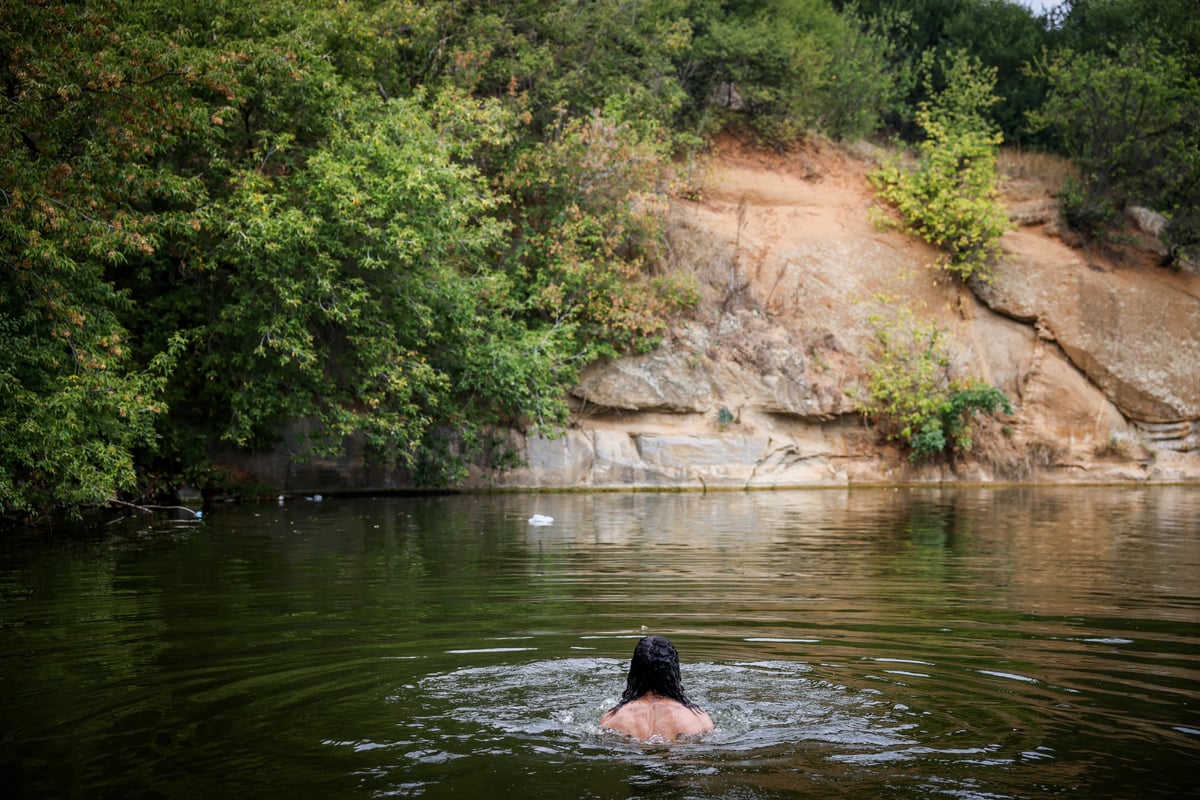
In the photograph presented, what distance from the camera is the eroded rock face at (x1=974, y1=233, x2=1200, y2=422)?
3612cm

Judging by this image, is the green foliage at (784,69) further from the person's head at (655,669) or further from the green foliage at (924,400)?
the person's head at (655,669)

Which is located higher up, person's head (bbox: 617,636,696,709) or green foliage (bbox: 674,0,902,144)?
green foliage (bbox: 674,0,902,144)

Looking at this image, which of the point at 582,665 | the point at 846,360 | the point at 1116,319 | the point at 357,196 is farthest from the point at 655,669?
the point at 1116,319

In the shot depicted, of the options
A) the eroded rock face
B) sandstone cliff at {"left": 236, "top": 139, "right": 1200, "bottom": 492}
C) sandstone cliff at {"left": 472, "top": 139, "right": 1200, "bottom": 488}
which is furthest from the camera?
the eroded rock face

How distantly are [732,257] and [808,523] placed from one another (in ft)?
57.3

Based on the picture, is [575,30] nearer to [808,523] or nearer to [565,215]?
[565,215]

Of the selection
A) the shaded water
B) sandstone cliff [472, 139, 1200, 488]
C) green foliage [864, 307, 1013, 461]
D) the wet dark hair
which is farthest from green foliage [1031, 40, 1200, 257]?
the wet dark hair

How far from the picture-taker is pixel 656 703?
6.75 metres

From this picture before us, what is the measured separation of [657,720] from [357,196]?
1729 centimetres

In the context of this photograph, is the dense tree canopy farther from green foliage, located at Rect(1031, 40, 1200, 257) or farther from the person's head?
→ the person's head

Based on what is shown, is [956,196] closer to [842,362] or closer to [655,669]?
[842,362]

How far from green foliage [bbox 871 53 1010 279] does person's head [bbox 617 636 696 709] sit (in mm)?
33222

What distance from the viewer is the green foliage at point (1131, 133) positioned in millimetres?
38562

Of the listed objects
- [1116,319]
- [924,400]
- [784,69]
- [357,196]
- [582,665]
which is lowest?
[582,665]
